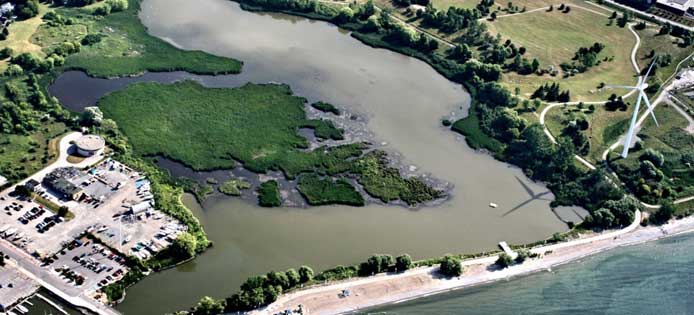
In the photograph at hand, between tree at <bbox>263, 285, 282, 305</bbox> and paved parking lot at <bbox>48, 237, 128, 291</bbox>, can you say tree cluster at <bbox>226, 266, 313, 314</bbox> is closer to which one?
tree at <bbox>263, 285, 282, 305</bbox>

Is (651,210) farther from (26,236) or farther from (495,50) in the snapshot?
(26,236)

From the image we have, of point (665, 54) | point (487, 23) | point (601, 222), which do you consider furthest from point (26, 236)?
point (665, 54)

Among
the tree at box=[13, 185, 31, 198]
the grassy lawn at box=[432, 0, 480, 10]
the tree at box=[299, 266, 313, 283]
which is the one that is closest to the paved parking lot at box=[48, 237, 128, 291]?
the tree at box=[13, 185, 31, 198]

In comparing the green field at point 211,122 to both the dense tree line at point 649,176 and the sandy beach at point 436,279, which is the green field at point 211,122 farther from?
the dense tree line at point 649,176

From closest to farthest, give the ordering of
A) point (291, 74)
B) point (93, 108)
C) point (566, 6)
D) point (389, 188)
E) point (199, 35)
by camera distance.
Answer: point (389, 188), point (93, 108), point (291, 74), point (199, 35), point (566, 6)

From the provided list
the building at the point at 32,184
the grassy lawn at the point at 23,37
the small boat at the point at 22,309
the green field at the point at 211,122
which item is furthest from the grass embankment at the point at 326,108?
the small boat at the point at 22,309
